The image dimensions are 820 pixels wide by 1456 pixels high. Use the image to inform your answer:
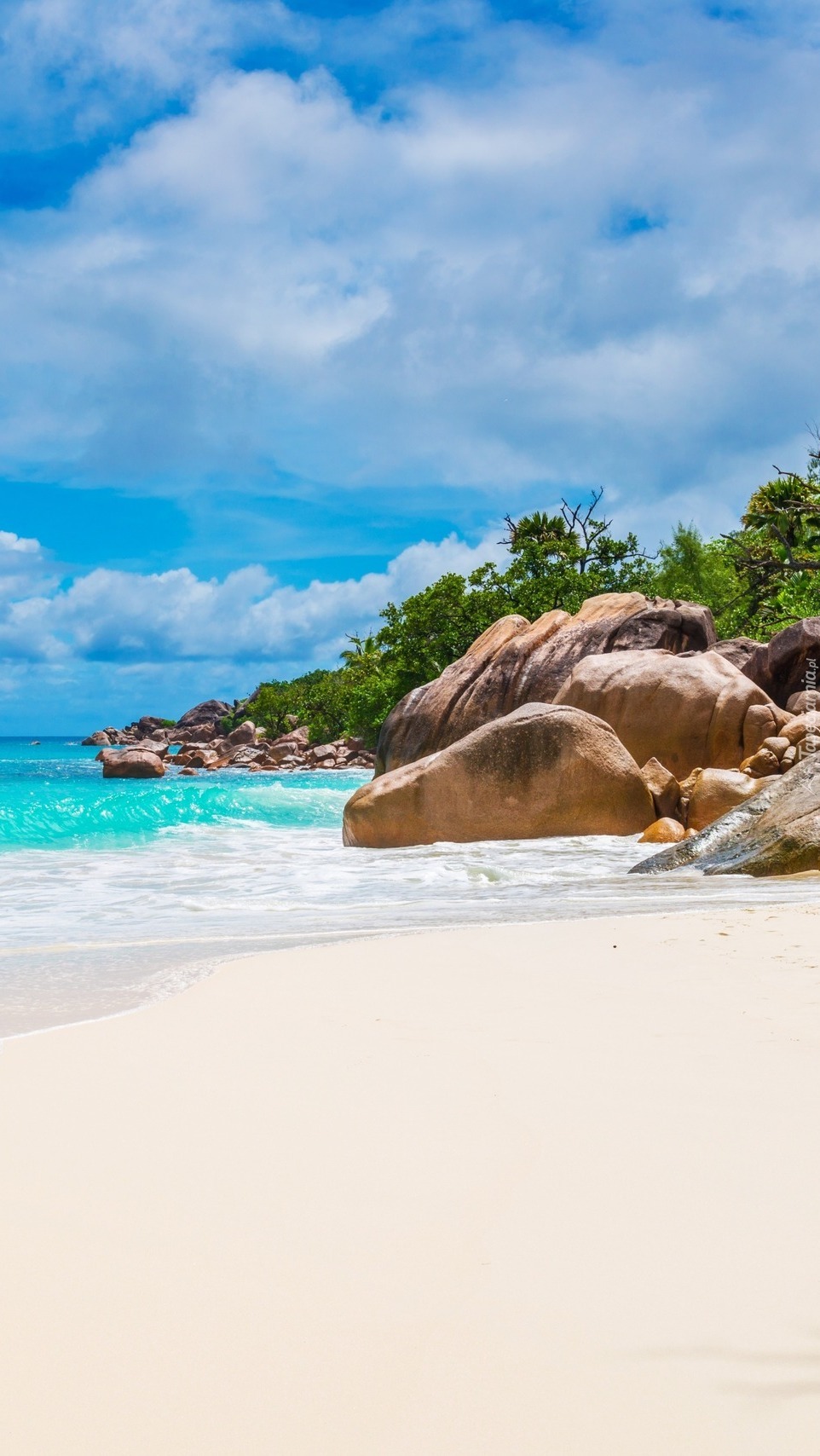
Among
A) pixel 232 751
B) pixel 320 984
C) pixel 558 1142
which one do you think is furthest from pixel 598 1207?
pixel 232 751

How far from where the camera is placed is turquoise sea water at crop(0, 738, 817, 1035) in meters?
5.16

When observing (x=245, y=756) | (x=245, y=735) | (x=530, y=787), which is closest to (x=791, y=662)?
(x=530, y=787)

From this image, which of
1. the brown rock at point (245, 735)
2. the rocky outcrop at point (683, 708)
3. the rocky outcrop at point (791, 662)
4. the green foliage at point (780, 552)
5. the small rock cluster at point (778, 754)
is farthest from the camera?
the brown rock at point (245, 735)

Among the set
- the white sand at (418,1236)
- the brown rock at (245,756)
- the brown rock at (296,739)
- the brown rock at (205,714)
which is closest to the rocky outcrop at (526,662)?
the white sand at (418,1236)

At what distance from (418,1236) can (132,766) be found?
44.4 meters

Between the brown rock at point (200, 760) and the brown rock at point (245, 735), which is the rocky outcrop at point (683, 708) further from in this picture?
the brown rock at point (245, 735)

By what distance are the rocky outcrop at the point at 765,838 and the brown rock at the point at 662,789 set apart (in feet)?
10.1

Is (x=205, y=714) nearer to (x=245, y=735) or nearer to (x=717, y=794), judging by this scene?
(x=245, y=735)

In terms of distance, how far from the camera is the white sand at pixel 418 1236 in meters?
1.54

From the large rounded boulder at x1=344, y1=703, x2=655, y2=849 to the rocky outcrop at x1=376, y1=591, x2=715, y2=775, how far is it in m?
5.08

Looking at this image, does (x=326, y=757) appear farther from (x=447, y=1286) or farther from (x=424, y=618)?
(x=447, y=1286)

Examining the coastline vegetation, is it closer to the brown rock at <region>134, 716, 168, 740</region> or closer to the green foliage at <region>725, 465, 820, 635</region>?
the green foliage at <region>725, 465, 820, 635</region>

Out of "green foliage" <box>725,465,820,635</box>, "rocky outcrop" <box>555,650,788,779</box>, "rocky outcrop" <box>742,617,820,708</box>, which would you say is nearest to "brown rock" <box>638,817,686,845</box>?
"rocky outcrop" <box>555,650,788,779</box>

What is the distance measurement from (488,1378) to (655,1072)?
1496 mm
